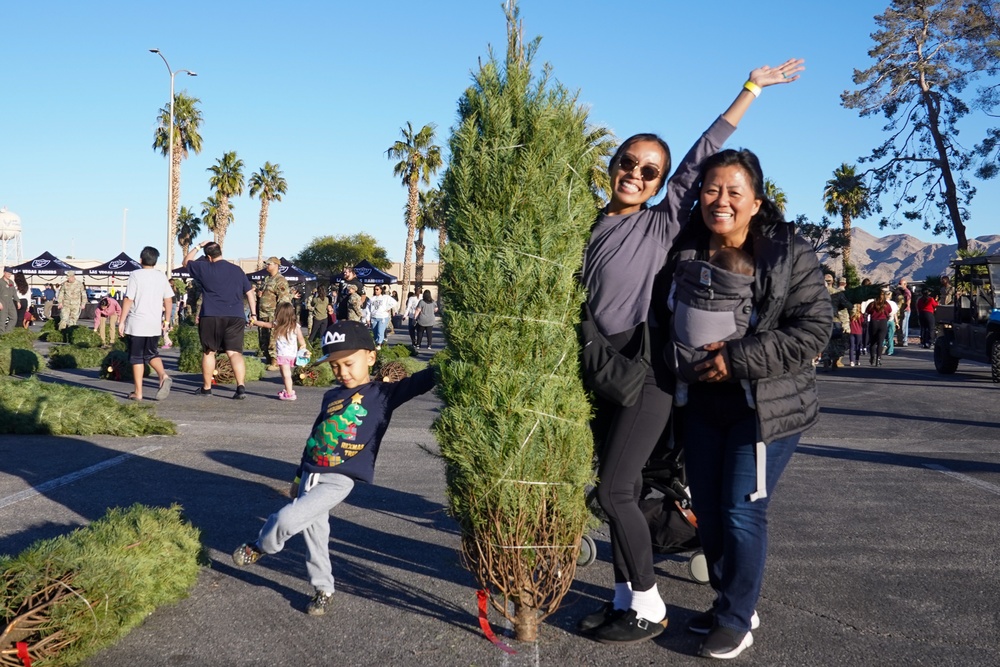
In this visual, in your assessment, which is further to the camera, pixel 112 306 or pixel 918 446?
pixel 112 306

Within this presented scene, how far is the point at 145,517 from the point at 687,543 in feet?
8.08

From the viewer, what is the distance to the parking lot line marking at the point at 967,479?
21.3 ft

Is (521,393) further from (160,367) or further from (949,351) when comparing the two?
(949,351)

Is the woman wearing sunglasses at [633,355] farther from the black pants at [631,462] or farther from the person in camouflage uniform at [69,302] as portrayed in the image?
the person in camouflage uniform at [69,302]

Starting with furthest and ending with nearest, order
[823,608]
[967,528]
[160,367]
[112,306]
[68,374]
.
→ [112,306]
[68,374]
[160,367]
[967,528]
[823,608]

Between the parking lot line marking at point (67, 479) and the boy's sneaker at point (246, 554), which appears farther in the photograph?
the parking lot line marking at point (67, 479)

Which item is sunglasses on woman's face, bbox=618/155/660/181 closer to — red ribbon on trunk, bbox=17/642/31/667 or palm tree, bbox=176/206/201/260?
red ribbon on trunk, bbox=17/642/31/667

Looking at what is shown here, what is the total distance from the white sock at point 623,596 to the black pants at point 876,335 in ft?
57.0

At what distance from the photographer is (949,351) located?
55.5 ft

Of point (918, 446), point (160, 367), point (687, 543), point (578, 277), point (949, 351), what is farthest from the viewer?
point (949, 351)

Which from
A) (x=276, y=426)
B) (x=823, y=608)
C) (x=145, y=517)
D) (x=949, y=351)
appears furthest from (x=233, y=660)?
(x=949, y=351)

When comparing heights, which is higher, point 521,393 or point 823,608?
point 521,393

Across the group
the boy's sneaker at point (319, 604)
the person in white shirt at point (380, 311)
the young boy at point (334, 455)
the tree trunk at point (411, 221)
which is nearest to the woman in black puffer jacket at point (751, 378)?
the young boy at point (334, 455)

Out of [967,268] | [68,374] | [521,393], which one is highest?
[967,268]
